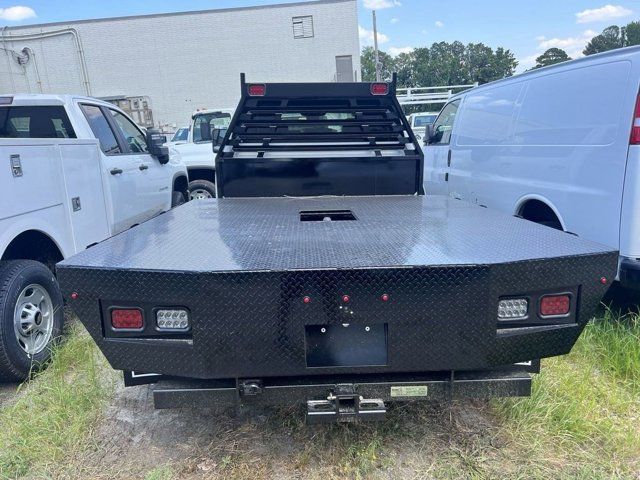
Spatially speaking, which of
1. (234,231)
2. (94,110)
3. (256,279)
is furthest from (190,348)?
(94,110)

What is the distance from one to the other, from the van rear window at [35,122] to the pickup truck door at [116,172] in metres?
0.24

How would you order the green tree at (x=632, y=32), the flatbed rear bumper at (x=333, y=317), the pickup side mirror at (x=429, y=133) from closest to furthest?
1. the flatbed rear bumper at (x=333, y=317)
2. the pickup side mirror at (x=429, y=133)
3. the green tree at (x=632, y=32)

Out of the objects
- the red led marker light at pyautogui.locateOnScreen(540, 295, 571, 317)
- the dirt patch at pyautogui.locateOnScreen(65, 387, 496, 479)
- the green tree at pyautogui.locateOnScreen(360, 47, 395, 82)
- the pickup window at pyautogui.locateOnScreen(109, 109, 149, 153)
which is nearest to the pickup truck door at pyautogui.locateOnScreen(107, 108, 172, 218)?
the pickup window at pyautogui.locateOnScreen(109, 109, 149, 153)

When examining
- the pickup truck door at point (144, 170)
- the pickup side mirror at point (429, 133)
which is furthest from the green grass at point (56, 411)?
the pickup side mirror at point (429, 133)

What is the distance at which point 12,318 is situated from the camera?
3289 millimetres

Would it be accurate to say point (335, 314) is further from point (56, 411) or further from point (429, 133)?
point (429, 133)

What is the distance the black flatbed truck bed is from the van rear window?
3.11 m

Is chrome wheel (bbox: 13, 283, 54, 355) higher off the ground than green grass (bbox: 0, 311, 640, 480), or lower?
higher

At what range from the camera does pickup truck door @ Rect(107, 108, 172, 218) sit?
18.6 ft

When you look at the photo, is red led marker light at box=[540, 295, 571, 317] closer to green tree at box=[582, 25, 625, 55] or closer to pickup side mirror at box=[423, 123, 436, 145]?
pickup side mirror at box=[423, 123, 436, 145]

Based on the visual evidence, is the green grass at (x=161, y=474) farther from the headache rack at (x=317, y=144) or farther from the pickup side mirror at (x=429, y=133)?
the pickup side mirror at (x=429, y=133)

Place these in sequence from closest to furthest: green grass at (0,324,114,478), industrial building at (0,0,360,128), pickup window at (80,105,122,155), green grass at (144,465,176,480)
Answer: green grass at (144,465,176,480) → green grass at (0,324,114,478) → pickup window at (80,105,122,155) → industrial building at (0,0,360,128)

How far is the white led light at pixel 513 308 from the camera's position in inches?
87.1

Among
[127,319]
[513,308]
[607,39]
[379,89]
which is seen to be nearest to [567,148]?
[379,89]
